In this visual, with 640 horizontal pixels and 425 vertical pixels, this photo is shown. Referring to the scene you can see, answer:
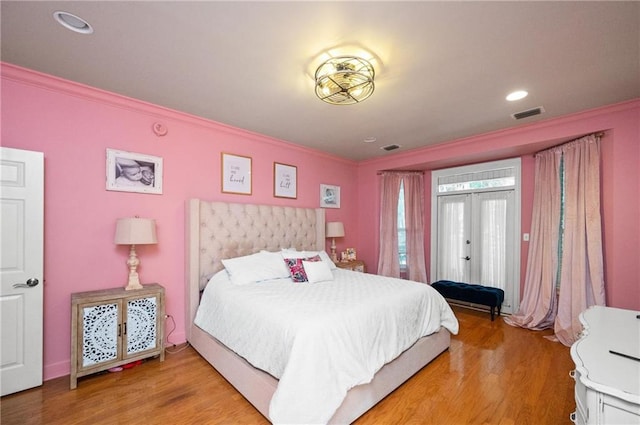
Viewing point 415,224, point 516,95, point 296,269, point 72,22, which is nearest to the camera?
point 72,22

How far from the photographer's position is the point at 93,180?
2564 mm

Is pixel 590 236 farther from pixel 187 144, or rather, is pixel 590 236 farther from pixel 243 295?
pixel 187 144

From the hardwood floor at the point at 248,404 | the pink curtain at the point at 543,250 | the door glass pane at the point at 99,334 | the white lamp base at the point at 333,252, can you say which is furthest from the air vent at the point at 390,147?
the door glass pane at the point at 99,334

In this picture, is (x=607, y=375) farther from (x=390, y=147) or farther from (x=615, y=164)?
(x=390, y=147)

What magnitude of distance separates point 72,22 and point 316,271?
271 centimetres

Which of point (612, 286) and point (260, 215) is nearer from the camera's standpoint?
point (612, 286)

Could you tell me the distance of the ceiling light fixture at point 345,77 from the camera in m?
1.97

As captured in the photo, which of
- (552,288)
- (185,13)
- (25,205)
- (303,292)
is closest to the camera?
(185,13)

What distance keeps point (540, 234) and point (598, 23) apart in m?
2.67

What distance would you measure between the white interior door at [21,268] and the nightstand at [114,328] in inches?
11.2

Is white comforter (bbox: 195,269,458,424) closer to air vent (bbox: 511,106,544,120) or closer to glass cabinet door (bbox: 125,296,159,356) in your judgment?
glass cabinet door (bbox: 125,296,159,356)

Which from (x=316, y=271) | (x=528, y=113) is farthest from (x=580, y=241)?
(x=316, y=271)

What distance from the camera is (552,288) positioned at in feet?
11.3

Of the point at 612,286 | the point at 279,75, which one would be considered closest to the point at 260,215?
the point at 279,75
